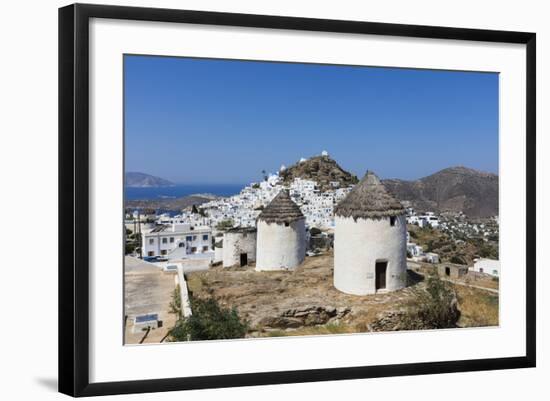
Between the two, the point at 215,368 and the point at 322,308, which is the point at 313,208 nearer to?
the point at 322,308

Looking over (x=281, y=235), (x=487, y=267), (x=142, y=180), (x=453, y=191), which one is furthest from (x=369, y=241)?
(x=142, y=180)

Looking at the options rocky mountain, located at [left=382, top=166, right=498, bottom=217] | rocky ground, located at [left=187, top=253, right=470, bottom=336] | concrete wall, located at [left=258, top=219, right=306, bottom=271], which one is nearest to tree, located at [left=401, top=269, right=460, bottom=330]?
rocky ground, located at [left=187, top=253, right=470, bottom=336]

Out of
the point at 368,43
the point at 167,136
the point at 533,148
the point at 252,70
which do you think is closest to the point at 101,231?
the point at 167,136

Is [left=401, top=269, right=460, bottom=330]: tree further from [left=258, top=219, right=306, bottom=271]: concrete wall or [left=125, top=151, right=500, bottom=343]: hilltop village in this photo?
[left=258, top=219, right=306, bottom=271]: concrete wall

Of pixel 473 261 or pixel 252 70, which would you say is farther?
pixel 473 261

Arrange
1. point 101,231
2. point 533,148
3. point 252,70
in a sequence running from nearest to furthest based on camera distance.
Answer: point 101,231 → point 252,70 → point 533,148

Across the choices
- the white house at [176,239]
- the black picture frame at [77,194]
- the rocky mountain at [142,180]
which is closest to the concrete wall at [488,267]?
the white house at [176,239]

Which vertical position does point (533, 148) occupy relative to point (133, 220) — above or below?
above

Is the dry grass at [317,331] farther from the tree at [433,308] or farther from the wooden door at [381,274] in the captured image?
the tree at [433,308]
